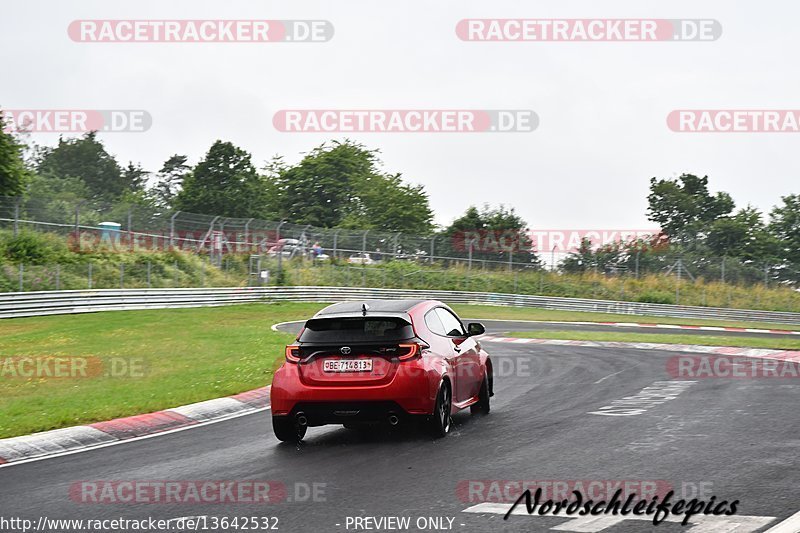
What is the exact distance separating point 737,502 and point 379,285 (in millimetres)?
44409

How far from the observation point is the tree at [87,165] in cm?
13188

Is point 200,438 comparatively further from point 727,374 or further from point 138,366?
point 727,374

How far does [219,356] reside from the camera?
19.8 meters

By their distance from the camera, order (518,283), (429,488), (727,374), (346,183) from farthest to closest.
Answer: (346,183) < (518,283) < (727,374) < (429,488)

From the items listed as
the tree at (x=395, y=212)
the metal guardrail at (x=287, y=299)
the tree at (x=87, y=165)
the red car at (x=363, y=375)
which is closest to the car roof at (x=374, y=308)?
the red car at (x=363, y=375)

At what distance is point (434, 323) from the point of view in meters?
10.9

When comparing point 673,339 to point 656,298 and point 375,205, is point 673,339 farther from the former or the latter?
point 375,205

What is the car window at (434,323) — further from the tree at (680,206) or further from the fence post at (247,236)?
the tree at (680,206)

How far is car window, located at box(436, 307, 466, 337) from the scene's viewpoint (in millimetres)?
11369

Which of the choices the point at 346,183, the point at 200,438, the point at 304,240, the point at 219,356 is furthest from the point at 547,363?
the point at 346,183

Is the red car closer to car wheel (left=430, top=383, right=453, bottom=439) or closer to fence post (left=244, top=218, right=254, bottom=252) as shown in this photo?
car wheel (left=430, top=383, right=453, bottom=439)

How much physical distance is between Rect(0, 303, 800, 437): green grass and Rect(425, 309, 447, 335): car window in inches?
165

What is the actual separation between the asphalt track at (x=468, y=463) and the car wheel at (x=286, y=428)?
0.16 m

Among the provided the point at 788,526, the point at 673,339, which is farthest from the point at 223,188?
the point at 788,526
